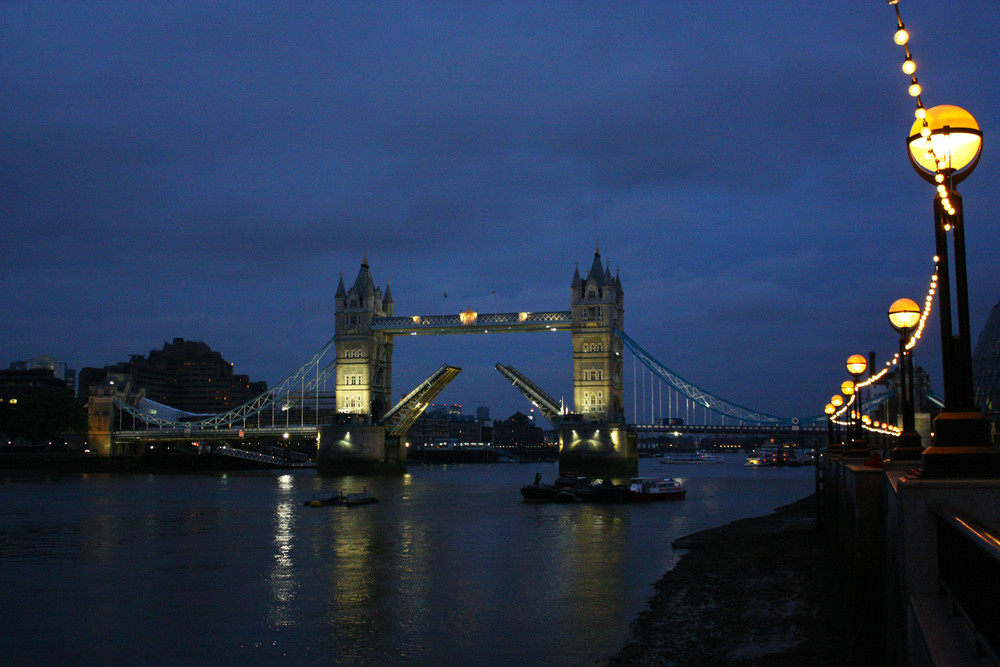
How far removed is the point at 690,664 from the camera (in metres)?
15.2

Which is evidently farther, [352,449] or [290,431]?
[290,431]

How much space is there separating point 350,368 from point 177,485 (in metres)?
18.3

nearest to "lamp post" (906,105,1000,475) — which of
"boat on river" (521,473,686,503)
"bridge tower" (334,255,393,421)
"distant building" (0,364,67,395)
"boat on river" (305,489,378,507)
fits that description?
"boat on river" (305,489,378,507)

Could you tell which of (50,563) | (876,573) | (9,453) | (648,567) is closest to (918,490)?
(876,573)

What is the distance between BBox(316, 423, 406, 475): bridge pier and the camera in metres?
74.1

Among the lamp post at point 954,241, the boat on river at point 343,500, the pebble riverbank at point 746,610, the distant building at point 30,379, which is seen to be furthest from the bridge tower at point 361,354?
the distant building at point 30,379

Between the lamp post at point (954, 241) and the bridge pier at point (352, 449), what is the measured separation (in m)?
68.9

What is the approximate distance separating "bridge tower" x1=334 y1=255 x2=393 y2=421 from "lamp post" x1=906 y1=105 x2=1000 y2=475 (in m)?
71.8

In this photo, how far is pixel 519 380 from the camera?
70188 millimetres

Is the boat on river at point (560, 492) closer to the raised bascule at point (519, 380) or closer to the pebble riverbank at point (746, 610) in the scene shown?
the raised bascule at point (519, 380)

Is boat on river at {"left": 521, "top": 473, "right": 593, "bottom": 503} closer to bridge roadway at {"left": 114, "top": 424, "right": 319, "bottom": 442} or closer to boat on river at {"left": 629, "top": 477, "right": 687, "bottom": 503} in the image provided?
boat on river at {"left": 629, "top": 477, "right": 687, "bottom": 503}

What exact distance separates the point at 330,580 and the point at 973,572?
860 inches

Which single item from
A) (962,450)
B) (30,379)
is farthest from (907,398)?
(30,379)

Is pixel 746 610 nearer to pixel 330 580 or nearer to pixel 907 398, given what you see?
pixel 907 398
